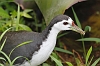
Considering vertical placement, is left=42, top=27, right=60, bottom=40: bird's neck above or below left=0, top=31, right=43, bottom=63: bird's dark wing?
above

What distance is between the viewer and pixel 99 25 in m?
4.38

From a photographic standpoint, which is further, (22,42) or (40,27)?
(40,27)

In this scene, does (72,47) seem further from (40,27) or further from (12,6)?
(12,6)

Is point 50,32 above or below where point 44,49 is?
above

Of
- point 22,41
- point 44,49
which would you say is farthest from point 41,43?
point 22,41

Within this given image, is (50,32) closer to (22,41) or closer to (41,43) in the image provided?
(41,43)

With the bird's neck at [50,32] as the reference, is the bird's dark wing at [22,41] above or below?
below

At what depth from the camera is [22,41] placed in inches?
125

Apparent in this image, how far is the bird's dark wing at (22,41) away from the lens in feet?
10.2

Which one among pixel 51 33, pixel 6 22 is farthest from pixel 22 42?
pixel 6 22

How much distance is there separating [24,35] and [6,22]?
59 centimetres

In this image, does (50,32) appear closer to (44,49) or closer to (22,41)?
(44,49)

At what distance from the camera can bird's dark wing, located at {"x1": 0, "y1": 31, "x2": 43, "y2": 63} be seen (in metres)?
3.11

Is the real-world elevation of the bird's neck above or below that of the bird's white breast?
above
